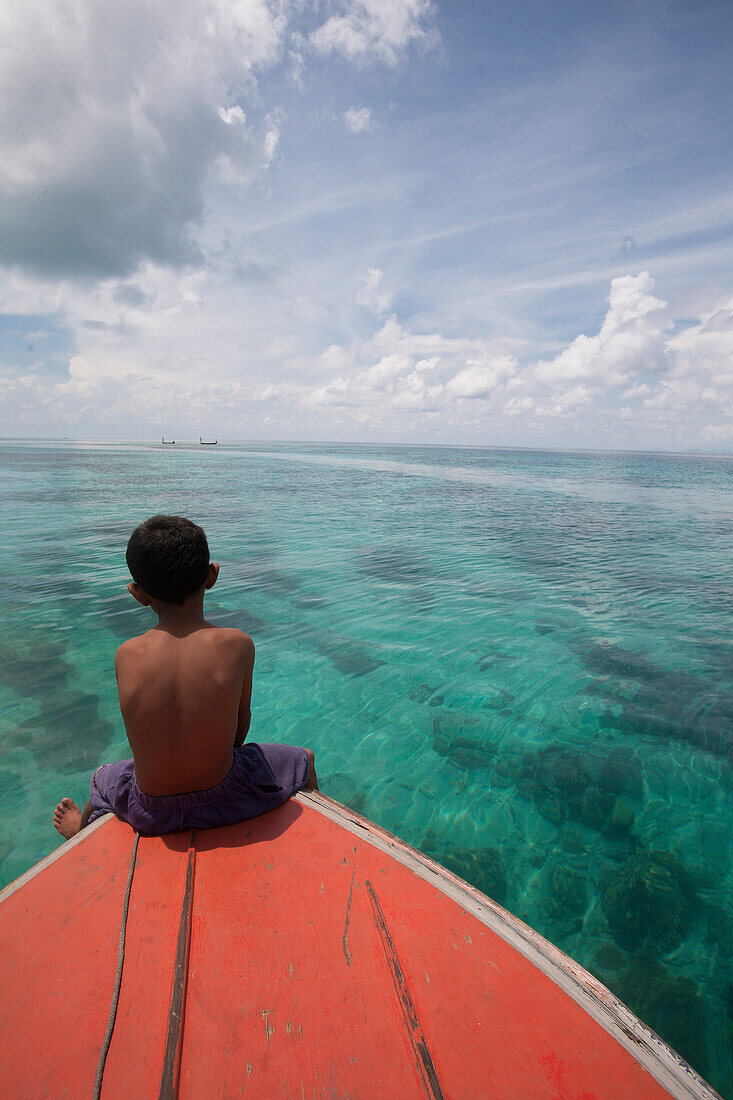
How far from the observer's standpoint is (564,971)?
198cm

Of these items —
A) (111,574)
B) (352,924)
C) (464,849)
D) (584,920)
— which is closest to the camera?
(352,924)

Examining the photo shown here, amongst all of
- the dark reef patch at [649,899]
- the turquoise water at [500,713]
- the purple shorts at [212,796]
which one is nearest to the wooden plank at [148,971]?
the purple shorts at [212,796]

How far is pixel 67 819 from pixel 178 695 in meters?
1.46

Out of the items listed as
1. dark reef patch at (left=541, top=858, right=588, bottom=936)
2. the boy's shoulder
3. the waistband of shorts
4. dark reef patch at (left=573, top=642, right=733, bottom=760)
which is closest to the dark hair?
the boy's shoulder

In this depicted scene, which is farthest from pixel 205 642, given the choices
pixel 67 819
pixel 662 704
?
pixel 662 704

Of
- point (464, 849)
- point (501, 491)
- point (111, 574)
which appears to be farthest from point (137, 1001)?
point (501, 491)

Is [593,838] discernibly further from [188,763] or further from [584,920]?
[188,763]

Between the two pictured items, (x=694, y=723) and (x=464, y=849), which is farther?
(x=694, y=723)

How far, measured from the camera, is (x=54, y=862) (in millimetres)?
2447

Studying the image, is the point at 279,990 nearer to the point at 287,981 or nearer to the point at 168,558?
the point at 287,981

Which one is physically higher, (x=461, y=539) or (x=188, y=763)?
(x=188, y=763)

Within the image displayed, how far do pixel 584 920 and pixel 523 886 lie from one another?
0.45 meters

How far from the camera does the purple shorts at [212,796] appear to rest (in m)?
2.57

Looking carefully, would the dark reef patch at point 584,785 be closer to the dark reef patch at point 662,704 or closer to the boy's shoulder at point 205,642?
the dark reef patch at point 662,704
